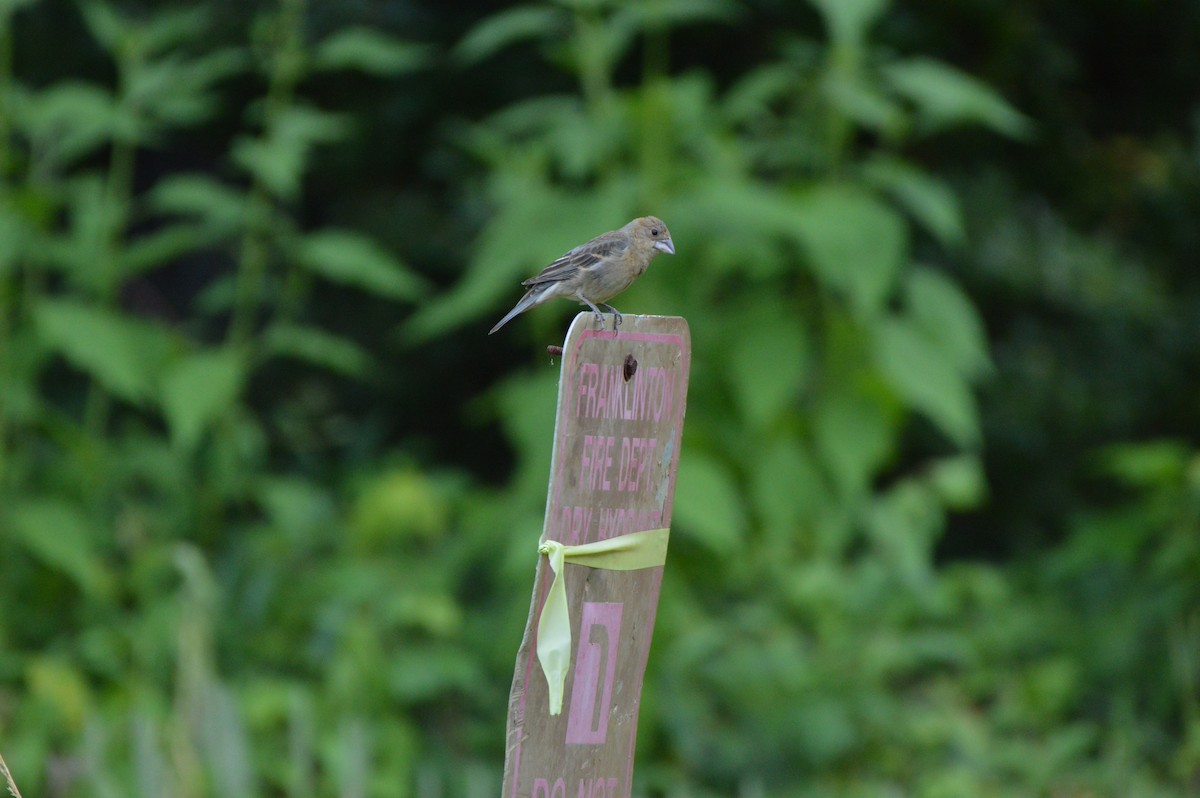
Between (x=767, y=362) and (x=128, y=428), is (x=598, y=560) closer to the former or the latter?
(x=767, y=362)

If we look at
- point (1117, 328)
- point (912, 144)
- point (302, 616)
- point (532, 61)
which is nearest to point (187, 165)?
point (532, 61)

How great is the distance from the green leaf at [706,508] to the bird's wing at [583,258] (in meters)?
1.38

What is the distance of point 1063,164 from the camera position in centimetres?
675

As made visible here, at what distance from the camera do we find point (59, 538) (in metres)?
3.76

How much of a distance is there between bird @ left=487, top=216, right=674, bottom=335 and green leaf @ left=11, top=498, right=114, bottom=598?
196 centimetres

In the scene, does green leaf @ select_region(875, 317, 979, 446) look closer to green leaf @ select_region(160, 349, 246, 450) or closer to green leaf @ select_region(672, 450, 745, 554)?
green leaf @ select_region(672, 450, 745, 554)

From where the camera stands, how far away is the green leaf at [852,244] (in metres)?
3.81

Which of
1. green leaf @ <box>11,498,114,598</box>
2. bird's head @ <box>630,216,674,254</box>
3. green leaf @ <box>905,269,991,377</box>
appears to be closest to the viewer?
bird's head @ <box>630,216,674,254</box>

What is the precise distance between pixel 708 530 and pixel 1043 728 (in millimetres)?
1625

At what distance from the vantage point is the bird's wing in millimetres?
2340

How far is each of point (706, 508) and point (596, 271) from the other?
5.19 feet

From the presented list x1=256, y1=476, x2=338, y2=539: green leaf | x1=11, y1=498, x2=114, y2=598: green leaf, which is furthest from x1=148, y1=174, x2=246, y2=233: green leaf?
x1=11, y1=498, x2=114, y2=598: green leaf

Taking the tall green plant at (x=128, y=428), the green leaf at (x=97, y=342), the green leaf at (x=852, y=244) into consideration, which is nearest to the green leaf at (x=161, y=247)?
the tall green plant at (x=128, y=428)

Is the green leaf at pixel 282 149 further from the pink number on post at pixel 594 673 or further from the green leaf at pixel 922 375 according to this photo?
the pink number on post at pixel 594 673
